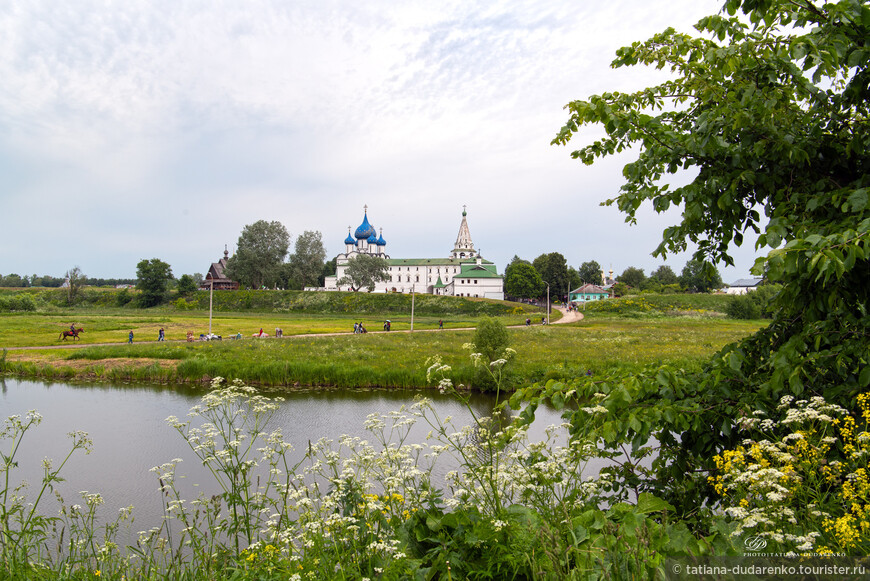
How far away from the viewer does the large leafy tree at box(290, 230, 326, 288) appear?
318 ft

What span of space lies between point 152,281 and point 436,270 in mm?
62353

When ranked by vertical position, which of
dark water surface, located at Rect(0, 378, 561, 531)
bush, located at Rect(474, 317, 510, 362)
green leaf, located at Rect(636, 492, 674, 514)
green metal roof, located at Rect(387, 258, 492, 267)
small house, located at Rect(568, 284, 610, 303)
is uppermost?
green metal roof, located at Rect(387, 258, 492, 267)

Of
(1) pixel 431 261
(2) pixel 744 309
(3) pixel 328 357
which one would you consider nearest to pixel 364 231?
(1) pixel 431 261

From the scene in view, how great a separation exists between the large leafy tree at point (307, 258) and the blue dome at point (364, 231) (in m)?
27.9

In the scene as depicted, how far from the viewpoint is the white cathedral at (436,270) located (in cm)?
11381

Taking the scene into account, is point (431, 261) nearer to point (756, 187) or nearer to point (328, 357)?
point (328, 357)

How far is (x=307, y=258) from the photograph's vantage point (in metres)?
97.6

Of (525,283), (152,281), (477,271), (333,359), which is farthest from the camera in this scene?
(477,271)

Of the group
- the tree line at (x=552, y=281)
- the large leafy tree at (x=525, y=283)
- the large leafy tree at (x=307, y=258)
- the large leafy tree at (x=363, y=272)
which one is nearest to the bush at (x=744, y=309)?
the tree line at (x=552, y=281)

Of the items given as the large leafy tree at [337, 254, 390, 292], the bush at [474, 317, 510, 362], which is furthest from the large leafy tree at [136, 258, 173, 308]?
the bush at [474, 317, 510, 362]

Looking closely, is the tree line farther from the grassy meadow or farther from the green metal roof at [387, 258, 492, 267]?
the grassy meadow

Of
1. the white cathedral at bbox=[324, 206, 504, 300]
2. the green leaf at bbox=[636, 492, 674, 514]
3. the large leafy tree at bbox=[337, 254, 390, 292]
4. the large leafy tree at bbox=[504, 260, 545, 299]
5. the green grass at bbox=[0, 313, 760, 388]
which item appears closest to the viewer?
the green leaf at bbox=[636, 492, 674, 514]

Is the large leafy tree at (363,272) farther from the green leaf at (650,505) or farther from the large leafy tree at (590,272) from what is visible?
the green leaf at (650,505)

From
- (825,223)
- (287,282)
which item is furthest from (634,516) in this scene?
(287,282)
